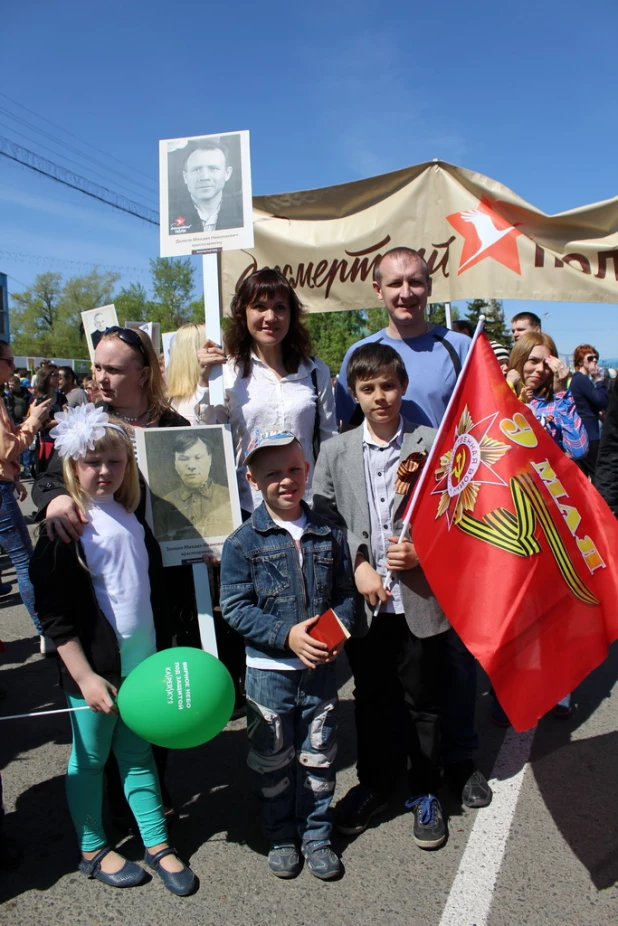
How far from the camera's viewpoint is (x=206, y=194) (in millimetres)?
3062

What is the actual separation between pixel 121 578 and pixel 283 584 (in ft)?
1.95

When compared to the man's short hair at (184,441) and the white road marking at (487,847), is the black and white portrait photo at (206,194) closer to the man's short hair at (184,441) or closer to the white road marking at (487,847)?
the man's short hair at (184,441)

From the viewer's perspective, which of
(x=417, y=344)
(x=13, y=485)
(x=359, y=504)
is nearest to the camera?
(x=359, y=504)

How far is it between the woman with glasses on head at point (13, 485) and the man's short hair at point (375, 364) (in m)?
2.90

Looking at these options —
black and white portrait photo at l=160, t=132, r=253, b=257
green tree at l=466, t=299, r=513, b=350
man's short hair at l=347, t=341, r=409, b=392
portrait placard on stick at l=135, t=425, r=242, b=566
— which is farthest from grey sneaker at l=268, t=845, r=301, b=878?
green tree at l=466, t=299, r=513, b=350

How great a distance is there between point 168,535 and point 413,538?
0.98 meters

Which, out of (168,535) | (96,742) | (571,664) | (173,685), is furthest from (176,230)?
(571,664)

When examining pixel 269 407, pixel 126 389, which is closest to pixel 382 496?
pixel 269 407

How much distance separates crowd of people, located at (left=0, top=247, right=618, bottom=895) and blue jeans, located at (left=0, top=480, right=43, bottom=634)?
2.42 metres

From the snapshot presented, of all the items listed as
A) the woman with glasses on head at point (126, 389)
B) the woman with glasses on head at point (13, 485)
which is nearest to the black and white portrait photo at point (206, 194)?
the woman with glasses on head at point (126, 389)

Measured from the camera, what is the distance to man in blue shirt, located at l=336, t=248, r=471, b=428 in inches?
123

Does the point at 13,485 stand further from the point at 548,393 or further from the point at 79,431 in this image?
the point at 548,393

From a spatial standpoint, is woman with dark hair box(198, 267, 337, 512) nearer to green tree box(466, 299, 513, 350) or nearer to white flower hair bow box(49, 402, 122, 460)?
white flower hair bow box(49, 402, 122, 460)

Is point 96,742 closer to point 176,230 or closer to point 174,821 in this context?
point 174,821
